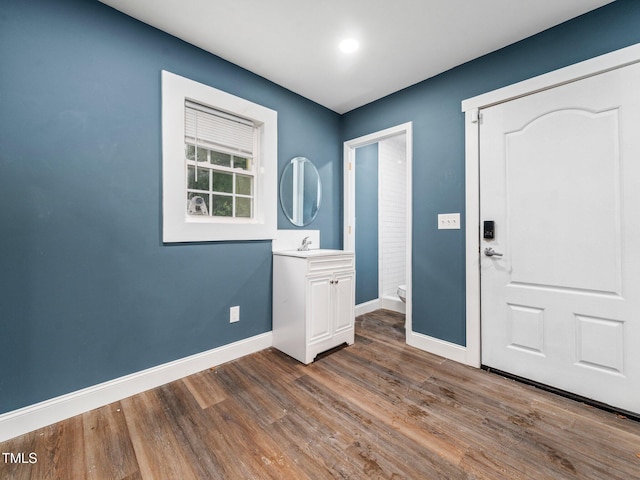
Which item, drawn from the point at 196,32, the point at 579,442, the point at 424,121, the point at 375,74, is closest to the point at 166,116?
the point at 196,32

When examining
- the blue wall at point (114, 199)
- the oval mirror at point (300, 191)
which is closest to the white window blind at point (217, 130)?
the blue wall at point (114, 199)

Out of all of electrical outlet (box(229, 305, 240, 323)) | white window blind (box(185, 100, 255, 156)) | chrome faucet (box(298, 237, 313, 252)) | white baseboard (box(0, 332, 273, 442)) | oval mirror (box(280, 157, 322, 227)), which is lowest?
white baseboard (box(0, 332, 273, 442))

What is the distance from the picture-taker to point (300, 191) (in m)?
2.93

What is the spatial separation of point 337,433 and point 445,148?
234cm

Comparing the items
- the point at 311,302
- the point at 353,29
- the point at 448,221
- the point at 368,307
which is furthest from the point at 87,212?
the point at 368,307

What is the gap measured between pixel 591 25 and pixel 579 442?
251 cm

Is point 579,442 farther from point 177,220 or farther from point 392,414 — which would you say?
point 177,220

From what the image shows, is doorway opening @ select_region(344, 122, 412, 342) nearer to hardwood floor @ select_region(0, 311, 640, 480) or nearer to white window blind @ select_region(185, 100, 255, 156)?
white window blind @ select_region(185, 100, 255, 156)

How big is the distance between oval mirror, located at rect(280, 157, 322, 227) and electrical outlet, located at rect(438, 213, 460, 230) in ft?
4.29

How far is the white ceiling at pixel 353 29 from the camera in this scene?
1.73 meters

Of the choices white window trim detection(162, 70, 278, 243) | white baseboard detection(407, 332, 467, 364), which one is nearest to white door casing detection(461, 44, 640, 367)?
white baseboard detection(407, 332, 467, 364)

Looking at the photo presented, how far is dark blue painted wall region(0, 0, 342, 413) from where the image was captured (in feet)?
4.88

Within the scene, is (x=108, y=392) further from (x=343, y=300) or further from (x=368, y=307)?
(x=368, y=307)

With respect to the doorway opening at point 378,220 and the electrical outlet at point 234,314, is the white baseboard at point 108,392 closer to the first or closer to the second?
the electrical outlet at point 234,314
